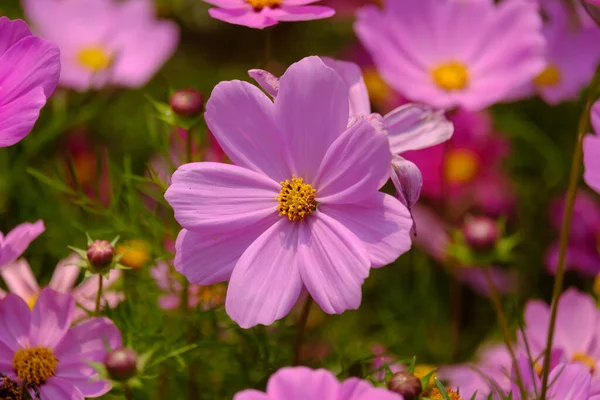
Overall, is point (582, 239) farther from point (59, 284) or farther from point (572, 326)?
point (59, 284)

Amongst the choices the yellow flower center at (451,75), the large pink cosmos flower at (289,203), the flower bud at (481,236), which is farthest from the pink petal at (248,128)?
the yellow flower center at (451,75)

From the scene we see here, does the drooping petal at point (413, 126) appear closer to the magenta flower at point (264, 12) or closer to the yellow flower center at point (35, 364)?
the magenta flower at point (264, 12)

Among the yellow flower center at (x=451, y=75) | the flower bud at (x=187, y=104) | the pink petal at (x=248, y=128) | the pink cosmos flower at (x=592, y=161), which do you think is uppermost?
the pink petal at (x=248, y=128)

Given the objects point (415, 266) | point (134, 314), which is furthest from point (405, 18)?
point (134, 314)

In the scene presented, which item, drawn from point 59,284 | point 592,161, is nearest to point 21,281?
point 59,284

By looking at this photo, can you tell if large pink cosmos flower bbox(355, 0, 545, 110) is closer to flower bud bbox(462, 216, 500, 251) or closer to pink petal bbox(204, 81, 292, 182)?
flower bud bbox(462, 216, 500, 251)

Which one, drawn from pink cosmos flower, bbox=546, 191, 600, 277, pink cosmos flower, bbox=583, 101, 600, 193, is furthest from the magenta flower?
pink cosmos flower, bbox=546, 191, 600, 277

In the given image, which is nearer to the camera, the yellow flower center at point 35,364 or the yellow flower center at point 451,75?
the yellow flower center at point 35,364
